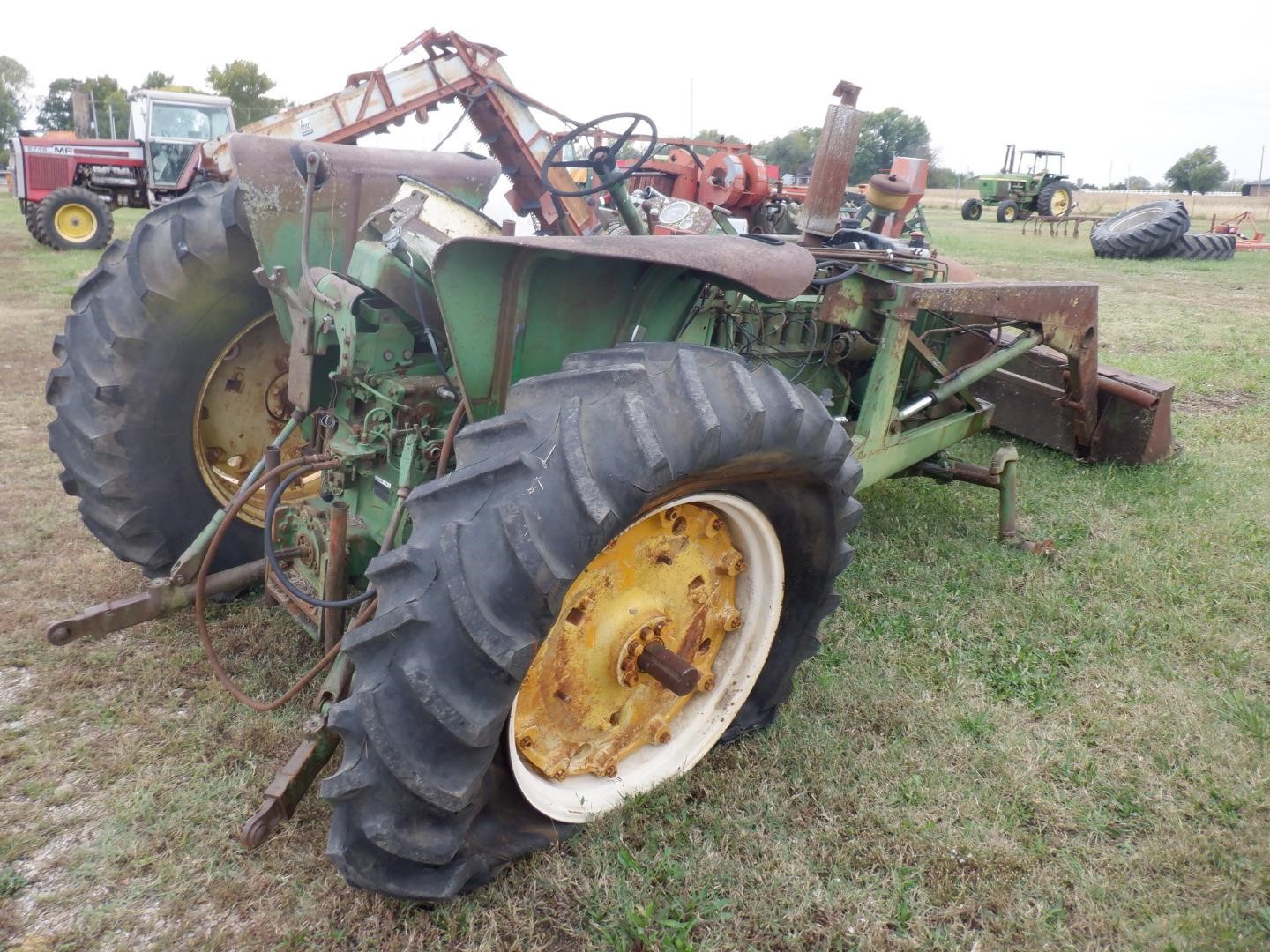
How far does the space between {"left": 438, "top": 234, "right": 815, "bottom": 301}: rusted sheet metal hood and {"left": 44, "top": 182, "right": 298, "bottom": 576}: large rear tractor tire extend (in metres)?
1.23

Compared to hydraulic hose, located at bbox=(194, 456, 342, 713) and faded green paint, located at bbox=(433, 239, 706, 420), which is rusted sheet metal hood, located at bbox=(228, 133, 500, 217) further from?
hydraulic hose, located at bbox=(194, 456, 342, 713)

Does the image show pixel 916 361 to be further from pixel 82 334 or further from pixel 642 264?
pixel 82 334

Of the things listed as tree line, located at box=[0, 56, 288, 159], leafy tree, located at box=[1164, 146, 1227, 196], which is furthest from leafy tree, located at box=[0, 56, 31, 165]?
leafy tree, located at box=[1164, 146, 1227, 196]

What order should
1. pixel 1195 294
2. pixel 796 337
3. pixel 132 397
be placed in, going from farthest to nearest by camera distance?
pixel 1195 294, pixel 796 337, pixel 132 397

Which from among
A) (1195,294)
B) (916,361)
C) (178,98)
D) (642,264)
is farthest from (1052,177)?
(642,264)

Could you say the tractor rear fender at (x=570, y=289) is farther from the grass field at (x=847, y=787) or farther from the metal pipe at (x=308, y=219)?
the grass field at (x=847, y=787)

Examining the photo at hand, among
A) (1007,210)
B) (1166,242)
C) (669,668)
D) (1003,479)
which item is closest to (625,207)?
(669,668)

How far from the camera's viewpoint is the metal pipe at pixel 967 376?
327 centimetres

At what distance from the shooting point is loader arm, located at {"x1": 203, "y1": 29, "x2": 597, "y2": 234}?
6754 millimetres

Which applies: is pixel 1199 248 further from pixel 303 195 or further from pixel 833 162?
pixel 303 195

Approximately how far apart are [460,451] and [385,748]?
1.87 feet

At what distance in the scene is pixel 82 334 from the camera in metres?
2.81

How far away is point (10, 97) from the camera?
5331cm

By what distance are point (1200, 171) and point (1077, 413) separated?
60.2 meters
